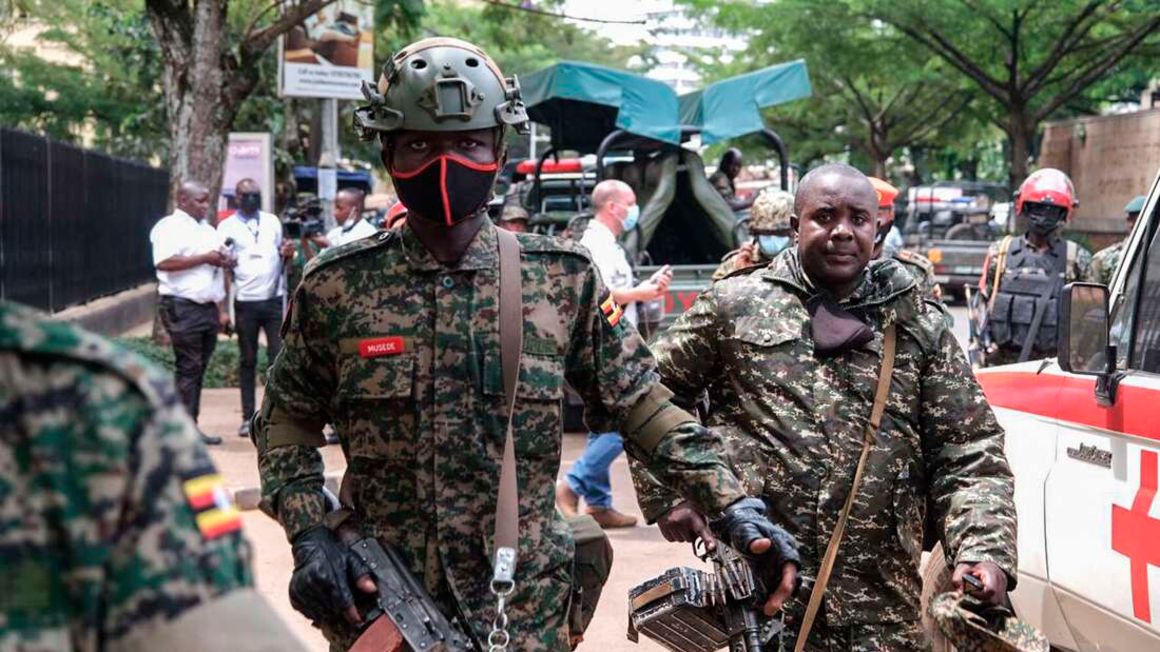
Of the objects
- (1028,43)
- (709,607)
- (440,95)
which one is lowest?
(709,607)

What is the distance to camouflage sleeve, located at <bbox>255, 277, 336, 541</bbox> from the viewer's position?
10.3ft

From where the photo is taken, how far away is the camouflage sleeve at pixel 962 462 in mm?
3561

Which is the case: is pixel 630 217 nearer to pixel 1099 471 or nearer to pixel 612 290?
pixel 612 290

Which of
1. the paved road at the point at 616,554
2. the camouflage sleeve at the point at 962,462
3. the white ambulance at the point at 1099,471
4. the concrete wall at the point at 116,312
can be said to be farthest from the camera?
the concrete wall at the point at 116,312

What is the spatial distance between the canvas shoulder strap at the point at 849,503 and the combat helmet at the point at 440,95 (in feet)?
3.73

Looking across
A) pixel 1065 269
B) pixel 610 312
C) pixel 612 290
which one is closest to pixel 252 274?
pixel 612 290

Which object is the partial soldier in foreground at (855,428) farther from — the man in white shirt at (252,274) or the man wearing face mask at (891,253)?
the man in white shirt at (252,274)

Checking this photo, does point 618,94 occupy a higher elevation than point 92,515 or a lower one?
higher

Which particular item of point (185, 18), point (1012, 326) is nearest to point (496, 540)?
point (1012, 326)

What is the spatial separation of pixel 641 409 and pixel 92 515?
195cm

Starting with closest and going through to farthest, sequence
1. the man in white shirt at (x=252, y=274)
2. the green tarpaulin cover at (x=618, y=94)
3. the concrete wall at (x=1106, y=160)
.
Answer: the man in white shirt at (x=252, y=274)
the green tarpaulin cover at (x=618, y=94)
the concrete wall at (x=1106, y=160)

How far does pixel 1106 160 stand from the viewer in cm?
2272

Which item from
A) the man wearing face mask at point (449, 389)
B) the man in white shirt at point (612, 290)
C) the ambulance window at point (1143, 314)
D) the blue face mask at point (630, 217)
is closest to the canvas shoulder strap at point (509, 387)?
the man wearing face mask at point (449, 389)

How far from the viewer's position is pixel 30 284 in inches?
546
